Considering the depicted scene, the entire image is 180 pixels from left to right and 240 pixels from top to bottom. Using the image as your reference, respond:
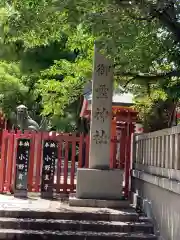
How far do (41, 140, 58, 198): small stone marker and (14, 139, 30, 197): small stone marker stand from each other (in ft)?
1.54

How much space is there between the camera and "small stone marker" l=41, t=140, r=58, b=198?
11.3 m

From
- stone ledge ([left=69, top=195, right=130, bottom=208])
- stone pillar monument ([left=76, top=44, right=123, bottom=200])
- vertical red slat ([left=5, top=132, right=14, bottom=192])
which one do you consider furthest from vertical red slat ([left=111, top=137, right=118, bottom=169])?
vertical red slat ([left=5, top=132, right=14, bottom=192])

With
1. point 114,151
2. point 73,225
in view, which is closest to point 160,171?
point 73,225

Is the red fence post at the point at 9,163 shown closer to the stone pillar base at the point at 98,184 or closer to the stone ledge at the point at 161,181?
the stone pillar base at the point at 98,184

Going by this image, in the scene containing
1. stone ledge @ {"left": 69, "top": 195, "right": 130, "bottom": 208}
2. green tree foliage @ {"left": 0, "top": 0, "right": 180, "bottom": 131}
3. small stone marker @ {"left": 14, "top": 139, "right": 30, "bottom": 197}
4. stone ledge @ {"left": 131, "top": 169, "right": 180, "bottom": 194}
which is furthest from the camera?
small stone marker @ {"left": 14, "top": 139, "right": 30, "bottom": 197}

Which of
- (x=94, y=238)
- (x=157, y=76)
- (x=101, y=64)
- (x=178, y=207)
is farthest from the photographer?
(x=101, y=64)

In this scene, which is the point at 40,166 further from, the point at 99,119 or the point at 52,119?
the point at 52,119

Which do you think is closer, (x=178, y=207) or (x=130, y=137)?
(x=178, y=207)

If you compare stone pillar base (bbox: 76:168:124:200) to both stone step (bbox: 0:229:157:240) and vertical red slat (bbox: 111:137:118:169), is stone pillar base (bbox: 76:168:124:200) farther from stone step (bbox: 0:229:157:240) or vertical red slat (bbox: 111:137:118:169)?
stone step (bbox: 0:229:157:240)

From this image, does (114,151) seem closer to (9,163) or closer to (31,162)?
(31,162)

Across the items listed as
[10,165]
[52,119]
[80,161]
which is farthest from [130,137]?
[52,119]

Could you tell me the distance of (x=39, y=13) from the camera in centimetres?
819

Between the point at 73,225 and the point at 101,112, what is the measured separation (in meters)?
3.10

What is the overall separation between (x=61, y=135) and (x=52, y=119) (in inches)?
362
